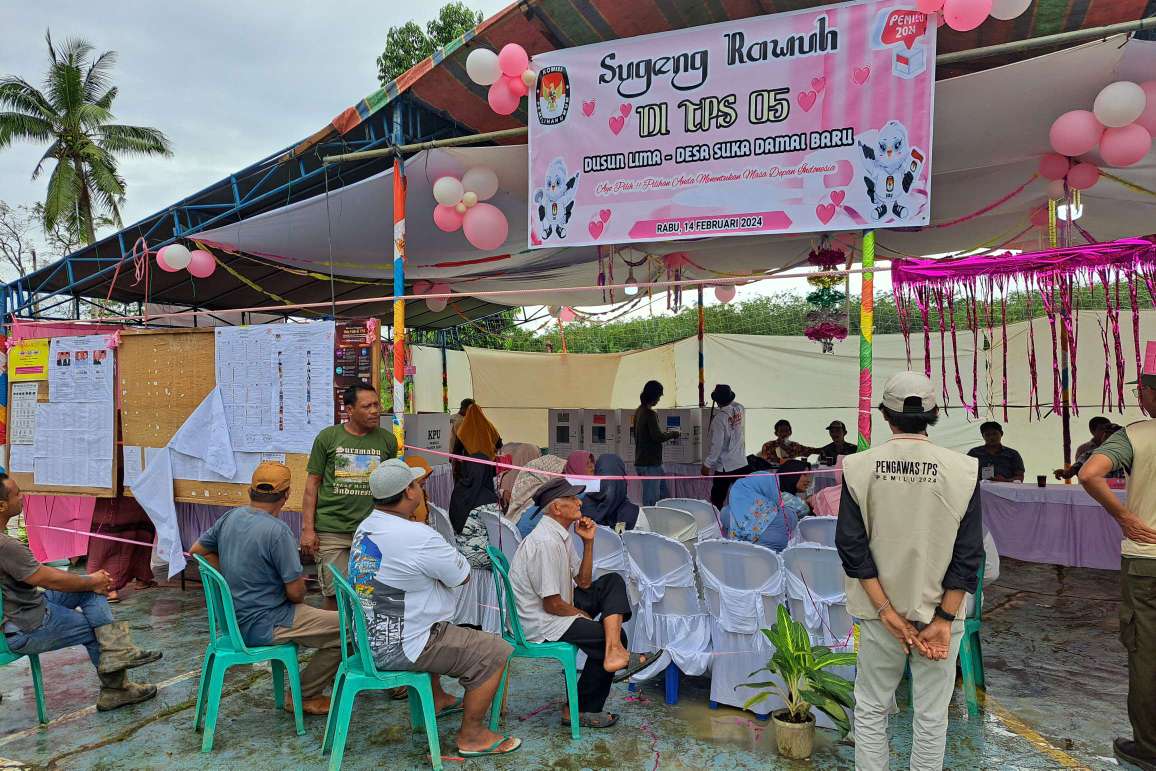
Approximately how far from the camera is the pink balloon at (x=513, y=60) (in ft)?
13.6

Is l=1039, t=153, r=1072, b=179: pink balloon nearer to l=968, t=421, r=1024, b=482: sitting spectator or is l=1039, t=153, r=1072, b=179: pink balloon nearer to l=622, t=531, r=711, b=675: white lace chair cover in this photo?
l=968, t=421, r=1024, b=482: sitting spectator

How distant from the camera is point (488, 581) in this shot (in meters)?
4.23

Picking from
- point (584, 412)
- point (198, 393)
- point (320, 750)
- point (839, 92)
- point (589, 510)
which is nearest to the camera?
point (320, 750)

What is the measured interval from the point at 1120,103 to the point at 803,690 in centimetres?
329

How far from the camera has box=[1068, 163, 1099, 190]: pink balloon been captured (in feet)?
14.7

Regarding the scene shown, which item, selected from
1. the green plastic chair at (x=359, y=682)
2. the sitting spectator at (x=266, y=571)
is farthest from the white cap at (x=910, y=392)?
the sitting spectator at (x=266, y=571)

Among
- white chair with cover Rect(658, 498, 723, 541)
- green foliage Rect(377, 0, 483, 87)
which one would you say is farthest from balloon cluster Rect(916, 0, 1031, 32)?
green foliage Rect(377, 0, 483, 87)

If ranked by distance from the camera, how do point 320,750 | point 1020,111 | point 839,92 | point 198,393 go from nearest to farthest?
1. point 320,750
2. point 839,92
3. point 1020,111
4. point 198,393

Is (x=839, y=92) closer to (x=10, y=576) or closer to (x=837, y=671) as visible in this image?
(x=837, y=671)

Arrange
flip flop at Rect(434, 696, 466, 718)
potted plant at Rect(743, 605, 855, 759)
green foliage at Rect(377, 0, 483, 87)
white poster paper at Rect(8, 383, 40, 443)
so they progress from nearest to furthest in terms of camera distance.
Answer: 1. potted plant at Rect(743, 605, 855, 759)
2. flip flop at Rect(434, 696, 466, 718)
3. white poster paper at Rect(8, 383, 40, 443)
4. green foliage at Rect(377, 0, 483, 87)

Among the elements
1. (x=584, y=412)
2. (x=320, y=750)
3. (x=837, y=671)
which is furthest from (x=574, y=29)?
(x=584, y=412)

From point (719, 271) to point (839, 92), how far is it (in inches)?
173

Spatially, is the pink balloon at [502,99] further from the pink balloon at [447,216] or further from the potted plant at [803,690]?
the potted plant at [803,690]

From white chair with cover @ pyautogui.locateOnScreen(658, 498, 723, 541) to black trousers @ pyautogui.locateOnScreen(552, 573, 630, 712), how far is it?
1.68 metres
